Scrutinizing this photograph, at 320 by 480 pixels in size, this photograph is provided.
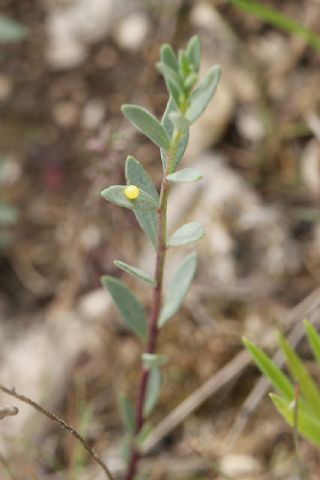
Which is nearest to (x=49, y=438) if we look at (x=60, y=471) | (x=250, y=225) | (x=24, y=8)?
(x=60, y=471)

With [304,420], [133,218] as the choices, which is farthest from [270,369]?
[133,218]

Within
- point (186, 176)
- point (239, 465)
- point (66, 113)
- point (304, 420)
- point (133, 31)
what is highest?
point (133, 31)

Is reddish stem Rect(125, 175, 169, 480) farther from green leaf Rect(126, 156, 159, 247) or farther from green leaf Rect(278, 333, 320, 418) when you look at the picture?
green leaf Rect(278, 333, 320, 418)

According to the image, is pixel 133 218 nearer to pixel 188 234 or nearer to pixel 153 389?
pixel 153 389

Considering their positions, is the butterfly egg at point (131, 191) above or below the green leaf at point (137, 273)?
above

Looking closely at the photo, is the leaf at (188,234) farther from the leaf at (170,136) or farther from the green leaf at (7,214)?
the green leaf at (7,214)

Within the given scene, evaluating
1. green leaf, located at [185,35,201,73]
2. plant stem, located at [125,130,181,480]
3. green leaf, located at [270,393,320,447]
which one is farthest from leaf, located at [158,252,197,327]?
green leaf, located at [185,35,201,73]

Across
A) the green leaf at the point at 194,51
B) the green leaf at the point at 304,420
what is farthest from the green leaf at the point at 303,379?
the green leaf at the point at 194,51
